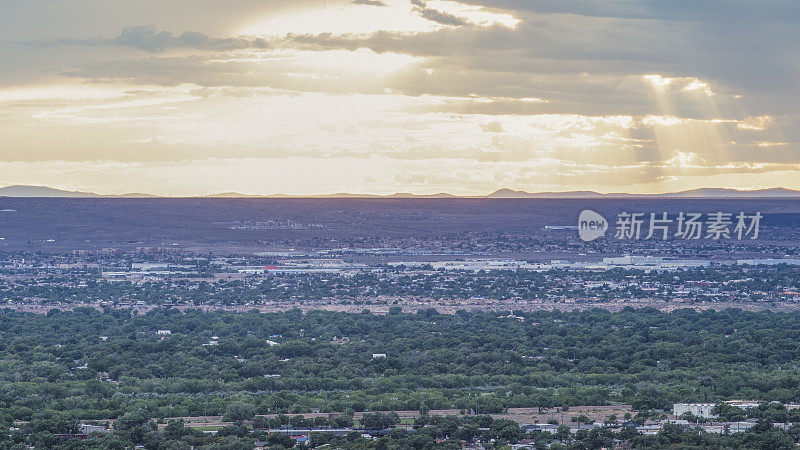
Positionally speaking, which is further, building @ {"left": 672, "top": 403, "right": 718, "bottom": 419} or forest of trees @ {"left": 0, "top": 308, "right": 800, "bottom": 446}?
forest of trees @ {"left": 0, "top": 308, "right": 800, "bottom": 446}

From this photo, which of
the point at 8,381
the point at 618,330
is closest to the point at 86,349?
the point at 8,381

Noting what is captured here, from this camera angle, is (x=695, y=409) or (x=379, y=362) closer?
(x=695, y=409)

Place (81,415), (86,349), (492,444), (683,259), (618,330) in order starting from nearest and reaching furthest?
(492,444), (81,415), (86,349), (618,330), (683,259)

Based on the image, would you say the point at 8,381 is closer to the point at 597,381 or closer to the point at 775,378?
the point at 597,381

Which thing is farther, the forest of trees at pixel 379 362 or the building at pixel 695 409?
the forest of trees at pixel 379 362

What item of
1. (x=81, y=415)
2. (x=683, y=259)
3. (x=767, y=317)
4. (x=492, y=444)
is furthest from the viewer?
(x=683, y=259)

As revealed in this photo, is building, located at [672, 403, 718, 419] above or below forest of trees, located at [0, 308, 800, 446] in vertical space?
above

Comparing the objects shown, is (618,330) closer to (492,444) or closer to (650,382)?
(650,382)

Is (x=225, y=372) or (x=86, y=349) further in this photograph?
(x=86, y=349)

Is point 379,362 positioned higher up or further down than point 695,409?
further down

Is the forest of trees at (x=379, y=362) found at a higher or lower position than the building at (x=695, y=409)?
lower
